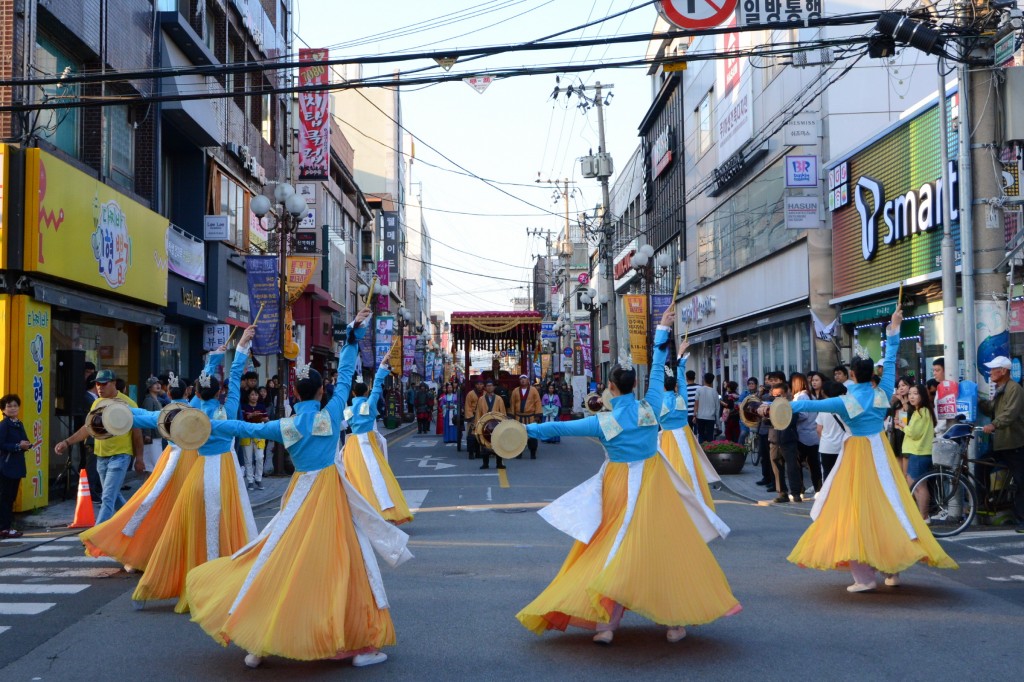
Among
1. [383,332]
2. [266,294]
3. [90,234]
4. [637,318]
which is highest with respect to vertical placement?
[90,234]

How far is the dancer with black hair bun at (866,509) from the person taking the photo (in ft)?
25.2

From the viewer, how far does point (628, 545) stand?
6266 millimetres

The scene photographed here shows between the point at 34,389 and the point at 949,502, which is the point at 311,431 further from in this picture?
the point at 34,389

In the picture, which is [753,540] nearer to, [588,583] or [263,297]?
[588,583]

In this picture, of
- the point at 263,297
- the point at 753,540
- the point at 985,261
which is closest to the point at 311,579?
the point at 753,540

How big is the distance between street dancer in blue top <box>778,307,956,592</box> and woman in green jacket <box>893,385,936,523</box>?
343 cm

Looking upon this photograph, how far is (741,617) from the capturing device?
7.19m

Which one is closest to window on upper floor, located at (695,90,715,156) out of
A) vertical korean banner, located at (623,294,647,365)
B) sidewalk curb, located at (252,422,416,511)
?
vertical korean banner, located at (623,294,647,365)

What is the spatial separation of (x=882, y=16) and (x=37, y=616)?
10519mm

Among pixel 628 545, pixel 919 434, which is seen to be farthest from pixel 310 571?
pixel 919 434

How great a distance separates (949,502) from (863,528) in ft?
12.7

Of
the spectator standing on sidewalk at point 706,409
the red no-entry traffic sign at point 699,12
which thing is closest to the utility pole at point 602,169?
the spectator standing on sidewalk at point 706,409

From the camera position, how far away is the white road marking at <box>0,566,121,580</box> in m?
9.27

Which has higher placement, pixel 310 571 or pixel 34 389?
pixel 34 389
